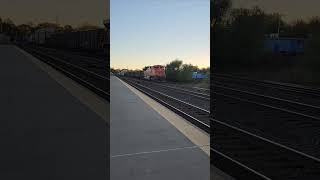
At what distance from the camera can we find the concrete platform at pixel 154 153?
155 inches

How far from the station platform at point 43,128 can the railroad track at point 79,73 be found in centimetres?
8

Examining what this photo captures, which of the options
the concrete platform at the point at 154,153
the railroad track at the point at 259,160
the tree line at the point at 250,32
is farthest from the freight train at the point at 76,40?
the tree line at the point at 250,32

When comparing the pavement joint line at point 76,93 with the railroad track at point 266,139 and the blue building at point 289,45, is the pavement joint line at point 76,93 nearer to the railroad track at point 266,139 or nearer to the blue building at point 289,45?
the railroad track at point 266,139

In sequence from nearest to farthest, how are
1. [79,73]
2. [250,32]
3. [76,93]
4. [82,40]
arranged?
1. [82,40]
2. [76,93]
3. [79,73]
4. [250,32]

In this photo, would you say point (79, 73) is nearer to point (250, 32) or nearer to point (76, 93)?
point (76, 93)

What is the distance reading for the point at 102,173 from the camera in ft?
9.57

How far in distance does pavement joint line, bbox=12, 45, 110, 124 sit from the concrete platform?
0.71 metres

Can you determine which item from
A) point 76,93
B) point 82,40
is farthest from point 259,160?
point 82,40

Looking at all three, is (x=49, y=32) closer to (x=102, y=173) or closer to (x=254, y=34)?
(x=102, y=173)

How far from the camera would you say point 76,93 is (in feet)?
10.8

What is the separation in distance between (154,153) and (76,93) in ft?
5.59

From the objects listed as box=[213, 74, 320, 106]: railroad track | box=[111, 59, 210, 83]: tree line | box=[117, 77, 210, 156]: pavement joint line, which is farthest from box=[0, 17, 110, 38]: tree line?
box=[111, 59, 210, 83]: tree line

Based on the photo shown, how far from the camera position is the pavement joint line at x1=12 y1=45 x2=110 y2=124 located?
2.93 metres

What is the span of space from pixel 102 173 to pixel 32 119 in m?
0.67
